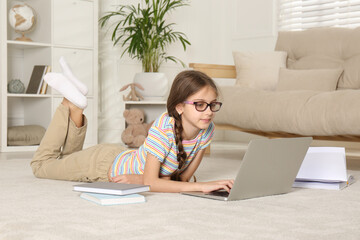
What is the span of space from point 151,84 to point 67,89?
2277 millimetres

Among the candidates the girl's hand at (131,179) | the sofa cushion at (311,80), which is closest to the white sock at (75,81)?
the girl's hand at (131,179)

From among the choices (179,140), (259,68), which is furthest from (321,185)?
(259,68)

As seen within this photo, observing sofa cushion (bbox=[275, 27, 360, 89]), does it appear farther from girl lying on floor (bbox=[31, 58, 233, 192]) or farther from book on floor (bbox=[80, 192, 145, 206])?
book on floor (bbox=[80, 192, 145, 206])

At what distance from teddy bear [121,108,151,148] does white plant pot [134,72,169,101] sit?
0.62 ft

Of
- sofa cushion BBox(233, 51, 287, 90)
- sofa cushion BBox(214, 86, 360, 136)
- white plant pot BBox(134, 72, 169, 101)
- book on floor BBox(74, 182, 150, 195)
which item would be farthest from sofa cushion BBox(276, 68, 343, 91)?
book on floor BBox(74, 182, 150, 195)

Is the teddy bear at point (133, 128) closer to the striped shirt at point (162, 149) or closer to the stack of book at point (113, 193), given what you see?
the striped shirt at point (162, 149)

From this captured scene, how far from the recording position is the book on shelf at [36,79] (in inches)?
157

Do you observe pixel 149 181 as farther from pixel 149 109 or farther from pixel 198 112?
pixel 149 109

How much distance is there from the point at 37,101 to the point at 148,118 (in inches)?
36.5

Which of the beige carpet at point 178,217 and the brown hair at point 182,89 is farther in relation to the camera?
the brown hair at point 182,89

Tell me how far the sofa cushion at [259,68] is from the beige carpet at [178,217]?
5.50 feet

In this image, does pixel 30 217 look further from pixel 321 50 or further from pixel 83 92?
pixel 321 50

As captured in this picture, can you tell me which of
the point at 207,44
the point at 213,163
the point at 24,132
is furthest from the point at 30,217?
the point at 207,44

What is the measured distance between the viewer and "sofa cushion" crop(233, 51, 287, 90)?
355 cm
